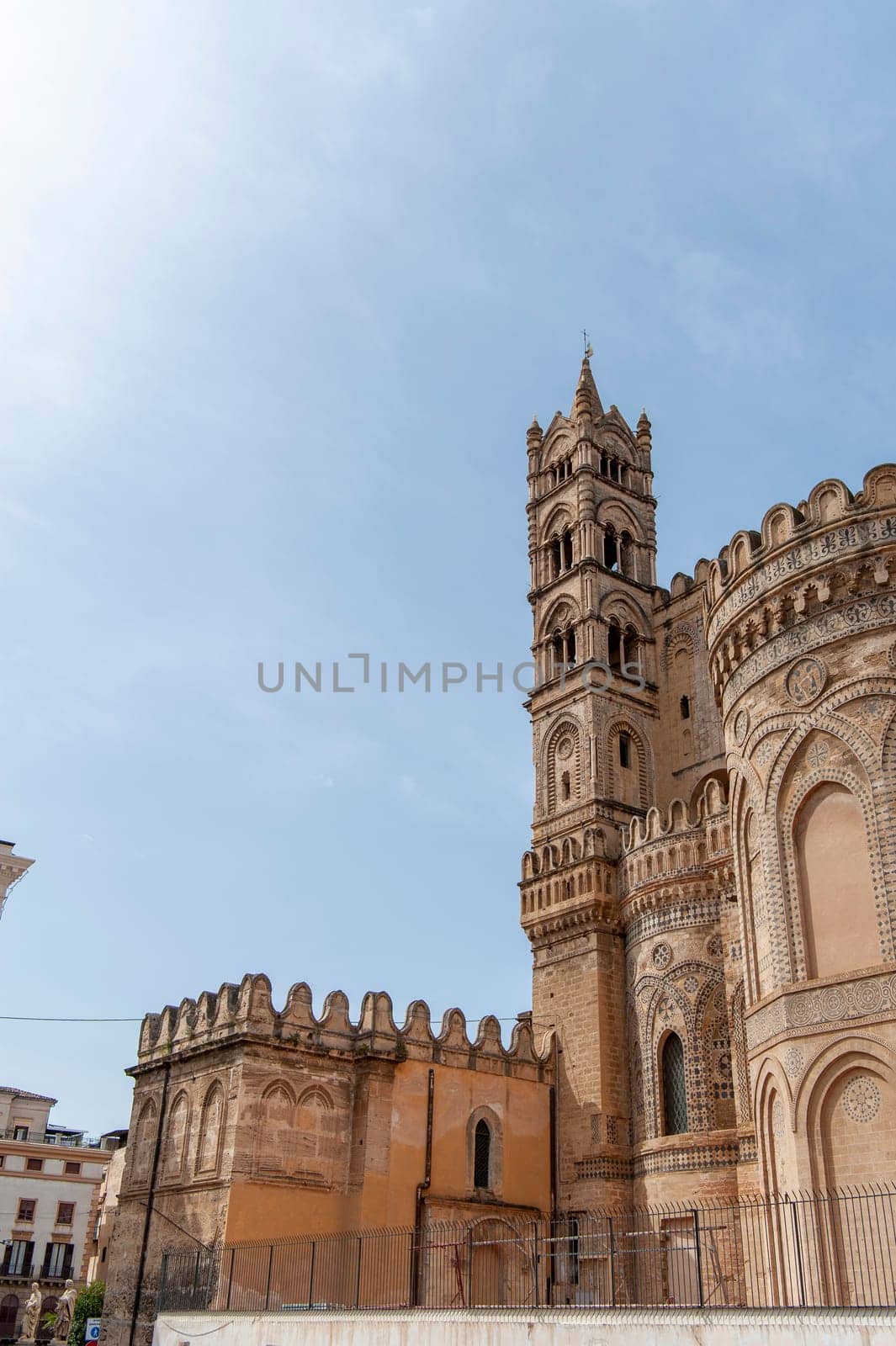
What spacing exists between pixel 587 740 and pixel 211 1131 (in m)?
14.0

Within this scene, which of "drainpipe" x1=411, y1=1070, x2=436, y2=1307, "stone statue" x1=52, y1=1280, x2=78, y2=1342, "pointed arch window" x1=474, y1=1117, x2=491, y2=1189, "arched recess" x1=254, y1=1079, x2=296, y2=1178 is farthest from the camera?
"stone statue" x1=52, y1=1280, x2=78, y2=1342

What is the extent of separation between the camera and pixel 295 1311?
19.6 m

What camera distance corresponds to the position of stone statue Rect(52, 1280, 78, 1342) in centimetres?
3703

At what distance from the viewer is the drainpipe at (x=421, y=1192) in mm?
25500

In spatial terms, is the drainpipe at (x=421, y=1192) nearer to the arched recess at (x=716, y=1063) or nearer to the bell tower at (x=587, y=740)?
the bell tower at (x=587, y=740)

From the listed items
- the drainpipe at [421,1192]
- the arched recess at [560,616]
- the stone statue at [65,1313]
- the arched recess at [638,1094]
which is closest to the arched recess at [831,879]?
the drainpipe at [421,1192]

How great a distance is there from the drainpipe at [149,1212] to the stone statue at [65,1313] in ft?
38.3

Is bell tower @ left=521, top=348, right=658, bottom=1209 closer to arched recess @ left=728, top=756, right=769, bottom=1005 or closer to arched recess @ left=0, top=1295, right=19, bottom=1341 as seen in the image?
arched recess @ left=728, top=756, right=769, bottom=1005

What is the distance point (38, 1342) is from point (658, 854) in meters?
32.9

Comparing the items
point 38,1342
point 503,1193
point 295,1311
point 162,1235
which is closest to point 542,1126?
point 503,1193

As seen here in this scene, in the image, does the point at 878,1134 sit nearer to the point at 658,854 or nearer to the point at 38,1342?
the point at 658,854

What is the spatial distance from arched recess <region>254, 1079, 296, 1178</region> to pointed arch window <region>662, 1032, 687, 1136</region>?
8.46 meters

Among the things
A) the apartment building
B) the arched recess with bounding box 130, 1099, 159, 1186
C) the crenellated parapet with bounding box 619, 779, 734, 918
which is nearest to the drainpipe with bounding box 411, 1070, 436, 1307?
the arched recess with bounding box 130, 1099, 159, 1186

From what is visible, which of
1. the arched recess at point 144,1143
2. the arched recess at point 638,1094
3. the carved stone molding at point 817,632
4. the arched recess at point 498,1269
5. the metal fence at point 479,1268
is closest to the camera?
the carved stone molding at point 817,632
